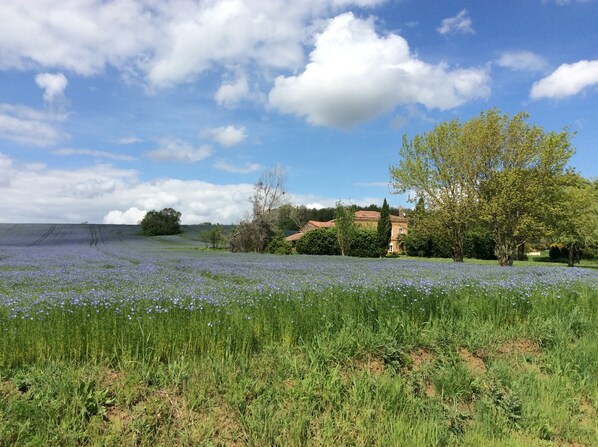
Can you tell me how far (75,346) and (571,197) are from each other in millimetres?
36623

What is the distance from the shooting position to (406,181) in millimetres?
32625

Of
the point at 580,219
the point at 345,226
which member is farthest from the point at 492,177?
the point at 345,226

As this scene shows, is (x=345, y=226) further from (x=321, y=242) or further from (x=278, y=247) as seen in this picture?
(x=278, y=247)

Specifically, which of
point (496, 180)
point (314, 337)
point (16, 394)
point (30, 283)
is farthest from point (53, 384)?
point (496, 180)

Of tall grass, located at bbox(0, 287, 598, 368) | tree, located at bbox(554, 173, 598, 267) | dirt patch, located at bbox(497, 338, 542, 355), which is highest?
tree, located at bbox(554, 173, 598, 267)

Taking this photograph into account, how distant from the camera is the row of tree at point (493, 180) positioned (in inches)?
1107

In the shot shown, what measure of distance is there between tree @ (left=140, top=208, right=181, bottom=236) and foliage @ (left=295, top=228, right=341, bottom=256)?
4184 cm

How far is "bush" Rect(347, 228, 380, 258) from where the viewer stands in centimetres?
5278

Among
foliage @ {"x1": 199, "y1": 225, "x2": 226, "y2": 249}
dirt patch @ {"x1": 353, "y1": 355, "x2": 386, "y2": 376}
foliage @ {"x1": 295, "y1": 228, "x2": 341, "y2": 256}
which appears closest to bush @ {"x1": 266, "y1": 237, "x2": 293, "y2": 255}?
foliage @ {"x1": 295, "y1": 228, "x2": 341, "y2": 256}

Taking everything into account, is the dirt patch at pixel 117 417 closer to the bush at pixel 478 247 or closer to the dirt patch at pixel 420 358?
the dirt patch at pixel 420 358

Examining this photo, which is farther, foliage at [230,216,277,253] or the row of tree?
foliage at [230,216,277,253]

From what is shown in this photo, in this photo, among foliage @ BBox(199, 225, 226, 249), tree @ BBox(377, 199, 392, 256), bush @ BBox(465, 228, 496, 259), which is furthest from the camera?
foliage @ BBox(199, 225, 226, 249)

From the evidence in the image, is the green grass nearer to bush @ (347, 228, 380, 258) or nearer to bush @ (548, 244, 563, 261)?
bush @ (347, 228, 380, 258)

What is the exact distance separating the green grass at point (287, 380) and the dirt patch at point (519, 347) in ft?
0.08
